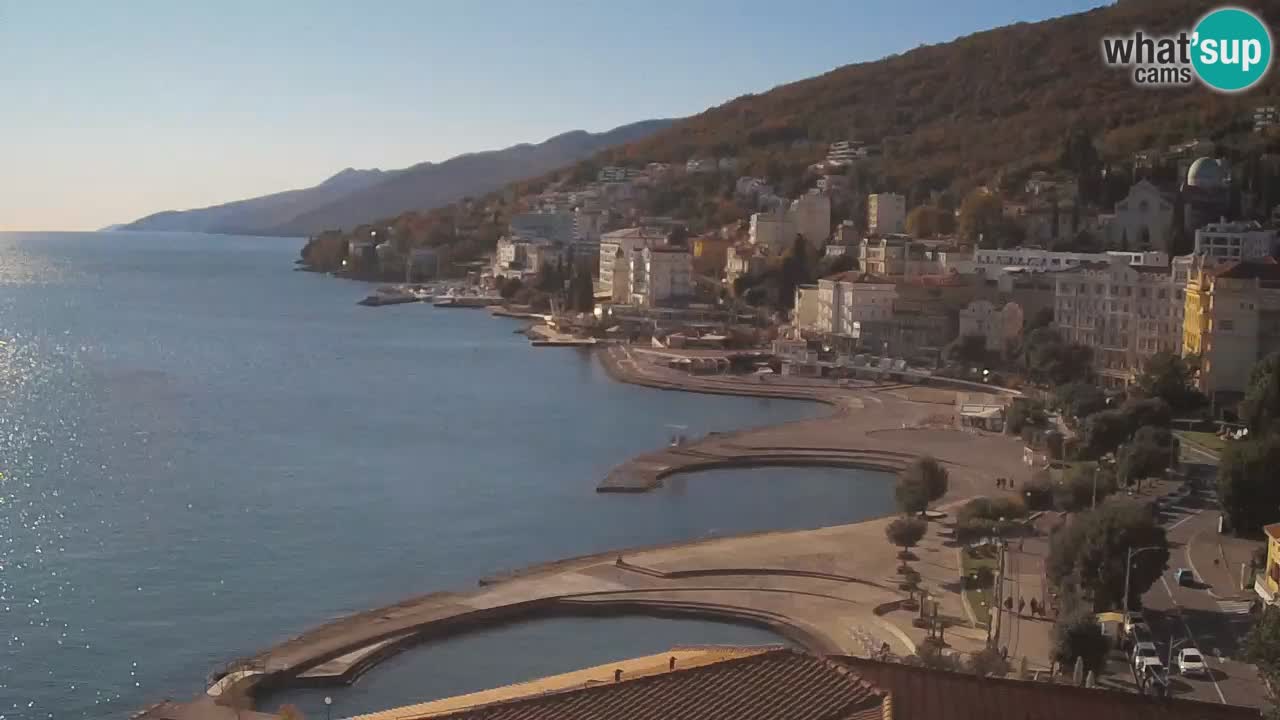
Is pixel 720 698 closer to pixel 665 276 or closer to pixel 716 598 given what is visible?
pixel 716 598

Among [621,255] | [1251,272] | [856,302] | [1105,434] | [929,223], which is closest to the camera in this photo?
[1105,434]

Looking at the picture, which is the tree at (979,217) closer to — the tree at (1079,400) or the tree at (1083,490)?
the tree at (1079,400)

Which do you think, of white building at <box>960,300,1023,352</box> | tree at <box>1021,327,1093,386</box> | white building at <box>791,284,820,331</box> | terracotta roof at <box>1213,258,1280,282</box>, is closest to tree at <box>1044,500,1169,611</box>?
terracotta roof at <box>1213,258,1280,282</box>

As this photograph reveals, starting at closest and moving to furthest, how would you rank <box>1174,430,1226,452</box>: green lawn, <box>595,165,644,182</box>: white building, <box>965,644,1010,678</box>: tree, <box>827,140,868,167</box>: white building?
<box>965,644,1010,678</box>: tree < <box>1174,430,1226,452</box>: green lawn < <box>827,140,868,167</box>: white building < <box>595,165,644,182</box>: white building

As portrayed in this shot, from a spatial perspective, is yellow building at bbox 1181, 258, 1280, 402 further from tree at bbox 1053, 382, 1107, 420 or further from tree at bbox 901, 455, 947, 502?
Result: tree at bbox 901, 455, 947, 502

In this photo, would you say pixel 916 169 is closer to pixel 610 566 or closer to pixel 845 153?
pixel 845 153

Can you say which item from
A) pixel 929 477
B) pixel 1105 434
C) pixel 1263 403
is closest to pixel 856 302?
pixel 1105 434
